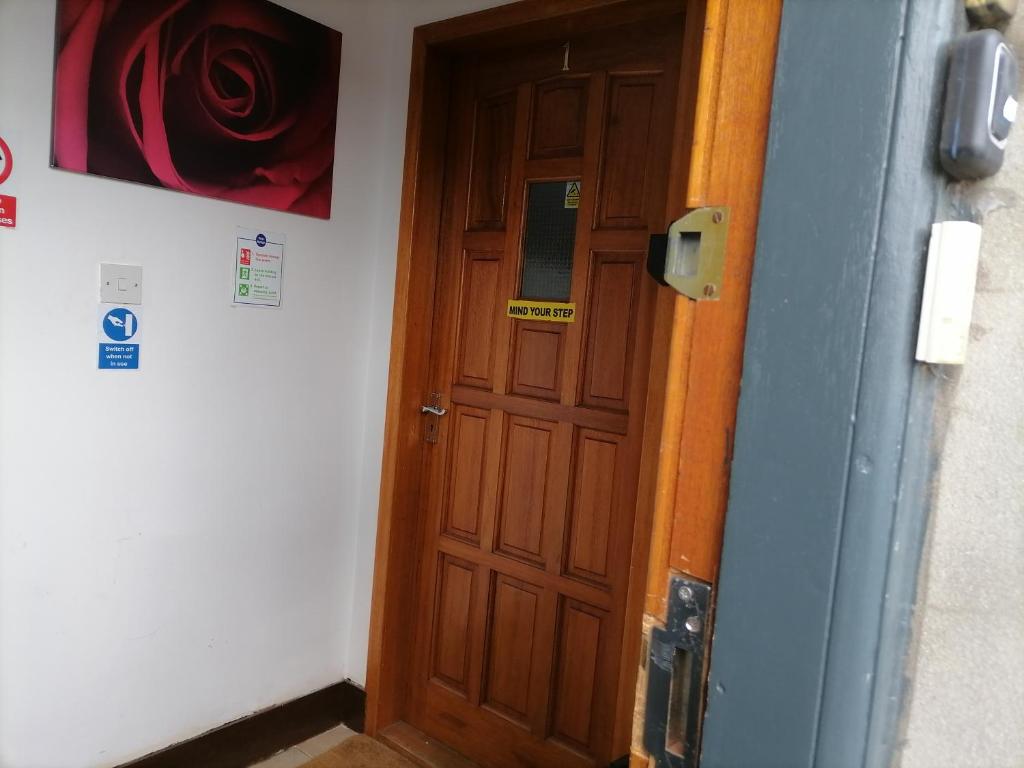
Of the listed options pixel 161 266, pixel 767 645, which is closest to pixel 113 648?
pixel 161 266

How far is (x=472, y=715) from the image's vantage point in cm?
230

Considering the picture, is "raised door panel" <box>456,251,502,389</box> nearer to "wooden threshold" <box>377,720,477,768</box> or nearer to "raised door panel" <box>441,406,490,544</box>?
"raised door panel" <box>441,406,490,544</box>

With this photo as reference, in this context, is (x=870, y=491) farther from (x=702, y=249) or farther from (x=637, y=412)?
(x=637, y=412)

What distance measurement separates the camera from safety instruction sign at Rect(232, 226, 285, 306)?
206 cm

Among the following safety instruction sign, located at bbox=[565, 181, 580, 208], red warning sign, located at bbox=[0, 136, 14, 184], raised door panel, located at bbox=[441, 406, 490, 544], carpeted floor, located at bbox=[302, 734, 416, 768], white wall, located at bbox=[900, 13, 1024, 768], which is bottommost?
carpeted floor, located at bbox=[302, 734, 416, 768]

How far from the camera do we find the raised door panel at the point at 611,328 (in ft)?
6.34

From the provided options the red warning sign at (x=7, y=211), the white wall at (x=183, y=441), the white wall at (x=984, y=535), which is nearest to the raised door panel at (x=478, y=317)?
the white wall at (x=183, y=441)

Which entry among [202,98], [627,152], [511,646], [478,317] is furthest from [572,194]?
[511,646]

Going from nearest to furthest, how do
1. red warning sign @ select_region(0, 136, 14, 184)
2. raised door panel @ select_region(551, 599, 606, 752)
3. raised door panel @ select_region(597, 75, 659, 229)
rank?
1. red warning sign @ select_region(0, 136, 14, 184)
2. raised door panel @ select_region(597, 75, 659, 229)
3. raised door panel @ select_region(551, 599, 606, 752)

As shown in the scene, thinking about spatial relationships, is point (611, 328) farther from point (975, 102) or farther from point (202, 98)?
point (975, 102)

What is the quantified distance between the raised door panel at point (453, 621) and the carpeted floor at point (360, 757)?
0.28 m

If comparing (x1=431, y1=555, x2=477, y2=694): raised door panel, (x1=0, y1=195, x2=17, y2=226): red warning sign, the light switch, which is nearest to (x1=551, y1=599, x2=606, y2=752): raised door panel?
(x1=431, y1=555, x2=477, y2=694): raised door panel

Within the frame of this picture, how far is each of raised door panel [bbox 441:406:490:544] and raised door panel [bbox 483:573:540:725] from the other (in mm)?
210

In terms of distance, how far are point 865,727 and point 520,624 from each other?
68.2 inches
